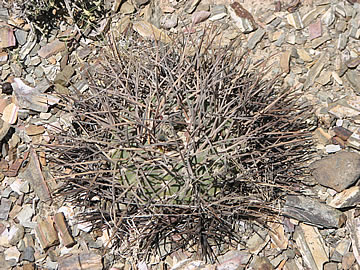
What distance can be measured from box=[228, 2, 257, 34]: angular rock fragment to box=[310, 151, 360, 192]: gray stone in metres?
0.79

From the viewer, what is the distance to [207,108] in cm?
150

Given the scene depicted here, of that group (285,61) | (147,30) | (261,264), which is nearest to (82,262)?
(261,264)

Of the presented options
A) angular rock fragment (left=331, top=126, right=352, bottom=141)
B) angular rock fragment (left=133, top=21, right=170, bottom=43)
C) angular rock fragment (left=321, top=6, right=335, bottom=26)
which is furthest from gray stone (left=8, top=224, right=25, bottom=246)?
angular rock fragment (left=321, top=6, right=335, bottom=26)

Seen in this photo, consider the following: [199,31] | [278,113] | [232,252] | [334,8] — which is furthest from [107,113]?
[334,8]

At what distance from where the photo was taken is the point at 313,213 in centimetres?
181

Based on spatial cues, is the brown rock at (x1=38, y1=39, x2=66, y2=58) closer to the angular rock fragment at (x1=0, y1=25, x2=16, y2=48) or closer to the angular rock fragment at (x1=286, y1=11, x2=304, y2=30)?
the angular rock fragment at (x1=0, y1=25, x2=16, y2=48)

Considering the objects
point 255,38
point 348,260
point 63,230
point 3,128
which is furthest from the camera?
point 255,38

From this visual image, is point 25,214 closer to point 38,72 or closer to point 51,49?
point 38,72

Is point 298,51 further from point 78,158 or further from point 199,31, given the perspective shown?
point 78,158

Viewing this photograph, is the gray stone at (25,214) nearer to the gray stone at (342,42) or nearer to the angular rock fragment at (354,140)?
the angular rock fragment at (354,140)

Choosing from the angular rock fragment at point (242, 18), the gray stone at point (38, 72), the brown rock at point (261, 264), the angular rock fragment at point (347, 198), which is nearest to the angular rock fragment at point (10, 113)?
the gray stone at point (38, 72)

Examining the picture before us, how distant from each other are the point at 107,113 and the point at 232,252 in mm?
759

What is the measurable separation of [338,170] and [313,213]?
0.70ft

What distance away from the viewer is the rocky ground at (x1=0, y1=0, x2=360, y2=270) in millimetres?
1816
